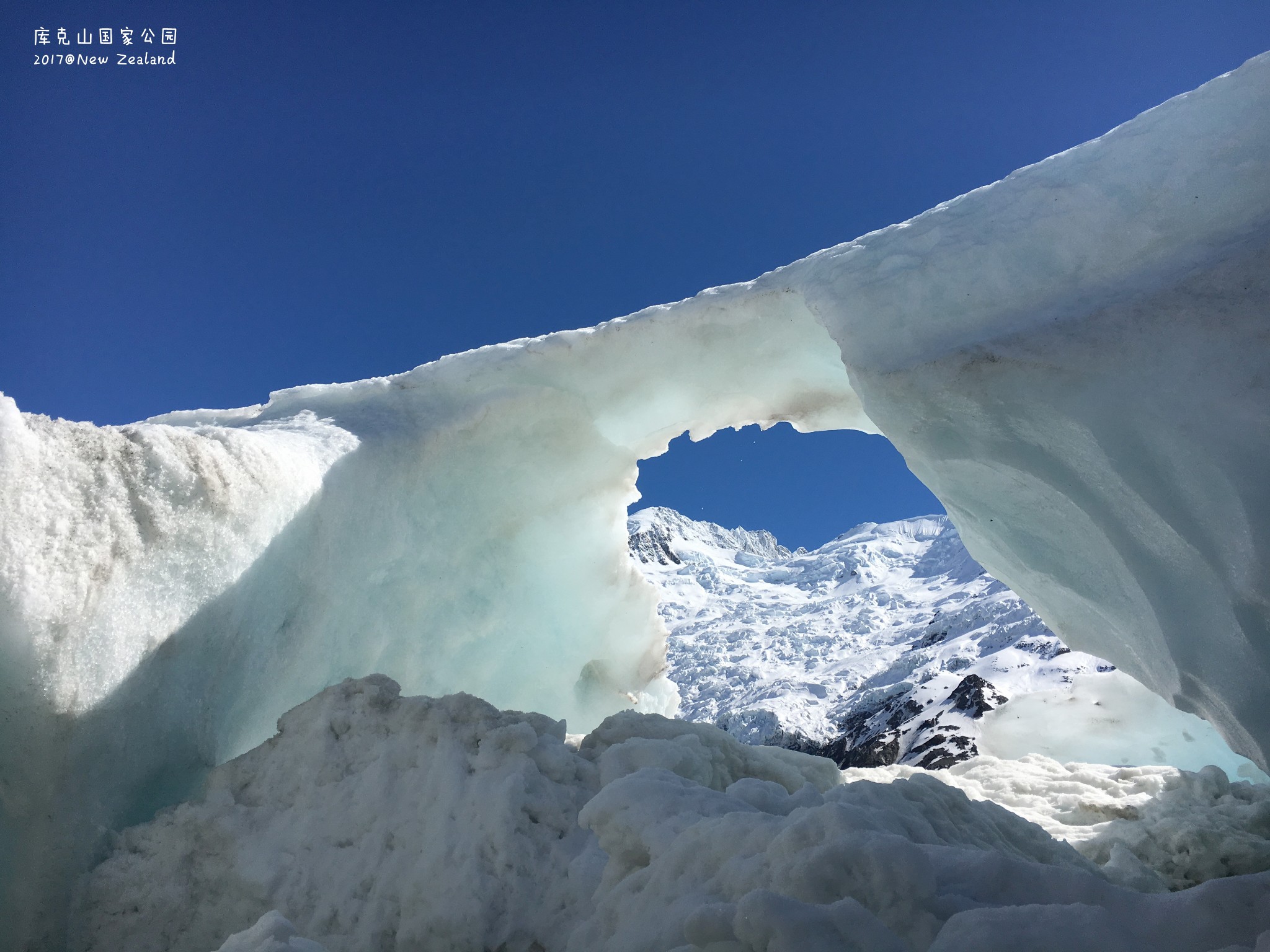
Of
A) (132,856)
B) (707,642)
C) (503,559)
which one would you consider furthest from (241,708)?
(707,642)

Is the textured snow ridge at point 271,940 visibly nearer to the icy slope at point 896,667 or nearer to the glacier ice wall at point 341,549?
the glacier ice wall at point 341,549

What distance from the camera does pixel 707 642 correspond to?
25.5 meters

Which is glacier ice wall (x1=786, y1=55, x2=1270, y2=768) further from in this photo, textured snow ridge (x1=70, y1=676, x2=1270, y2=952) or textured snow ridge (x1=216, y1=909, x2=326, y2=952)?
textured snow ridge (x1=216, y1=909, x2=326, y2=952)

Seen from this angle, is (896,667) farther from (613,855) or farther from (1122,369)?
(613,855)

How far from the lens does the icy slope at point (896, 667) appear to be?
731cm

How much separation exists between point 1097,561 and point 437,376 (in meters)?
4.26

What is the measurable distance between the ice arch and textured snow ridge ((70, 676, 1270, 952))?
0.56 m

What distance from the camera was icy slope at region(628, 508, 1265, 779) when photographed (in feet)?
24.0

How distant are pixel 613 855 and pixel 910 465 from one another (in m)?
A: 3.10

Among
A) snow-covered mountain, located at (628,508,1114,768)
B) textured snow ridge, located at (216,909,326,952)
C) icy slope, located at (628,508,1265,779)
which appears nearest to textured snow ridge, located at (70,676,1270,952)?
textured snow ridge, located at (216,909,326,952)

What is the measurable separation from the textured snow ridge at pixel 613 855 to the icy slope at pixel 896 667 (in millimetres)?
2665

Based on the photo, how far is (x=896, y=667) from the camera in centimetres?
1984

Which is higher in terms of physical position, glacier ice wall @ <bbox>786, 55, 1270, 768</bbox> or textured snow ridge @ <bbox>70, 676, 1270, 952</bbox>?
glacier ice wall @ <bbox>786, 55, 1270, 768</bbox>

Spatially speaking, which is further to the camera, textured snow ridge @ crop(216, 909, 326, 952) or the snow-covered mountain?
the snow-covered mountain
